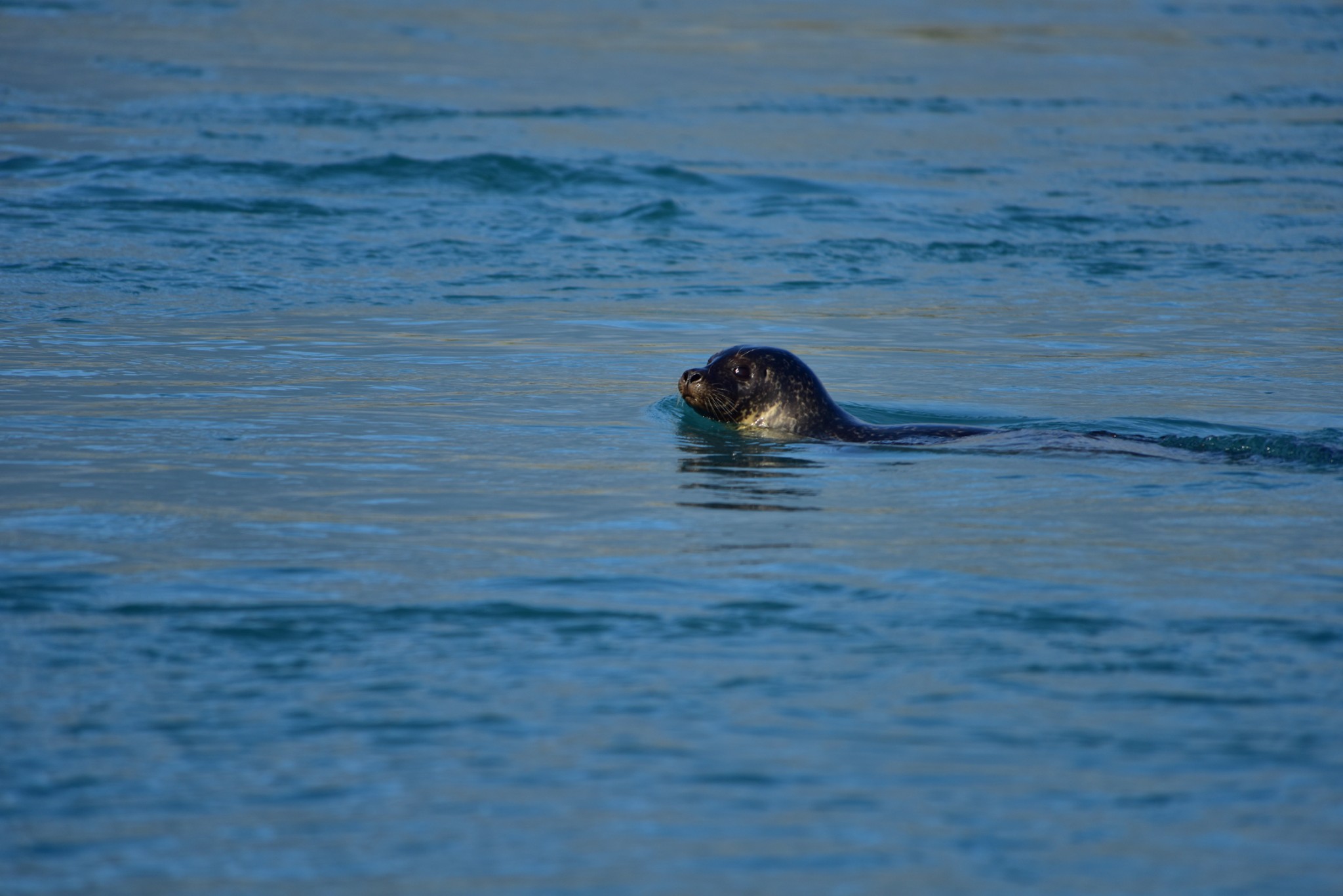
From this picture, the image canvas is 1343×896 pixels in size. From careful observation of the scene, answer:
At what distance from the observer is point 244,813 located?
13.5 ft

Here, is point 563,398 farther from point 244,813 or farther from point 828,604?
point 244,813

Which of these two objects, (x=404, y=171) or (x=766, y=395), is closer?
(x=766, y=395)

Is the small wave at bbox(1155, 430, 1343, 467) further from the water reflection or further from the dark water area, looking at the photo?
the water reflection

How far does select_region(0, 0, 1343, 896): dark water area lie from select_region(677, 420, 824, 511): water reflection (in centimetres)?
5

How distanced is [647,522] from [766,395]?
2289 mm

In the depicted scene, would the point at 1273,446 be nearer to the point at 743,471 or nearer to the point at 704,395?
the point at 743,471

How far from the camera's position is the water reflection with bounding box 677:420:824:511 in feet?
23.5

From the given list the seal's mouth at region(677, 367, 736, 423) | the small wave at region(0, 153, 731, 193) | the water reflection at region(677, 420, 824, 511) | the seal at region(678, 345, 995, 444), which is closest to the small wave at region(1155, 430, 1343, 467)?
the seal at region(678, 345, 995, 444)

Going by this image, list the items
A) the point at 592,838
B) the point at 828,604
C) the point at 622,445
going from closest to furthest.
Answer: the point at 592,838 < the point at 828,604 < the point at 622,445

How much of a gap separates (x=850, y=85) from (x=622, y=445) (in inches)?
633

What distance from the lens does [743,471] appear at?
7.91 meters

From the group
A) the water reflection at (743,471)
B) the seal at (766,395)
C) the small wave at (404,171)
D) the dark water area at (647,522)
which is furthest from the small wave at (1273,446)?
the small wave at (404,171)

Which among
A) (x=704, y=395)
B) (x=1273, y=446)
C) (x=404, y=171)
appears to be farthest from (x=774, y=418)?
(x=404, y=171)

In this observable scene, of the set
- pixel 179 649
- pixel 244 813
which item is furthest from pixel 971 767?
pixel 179 649
